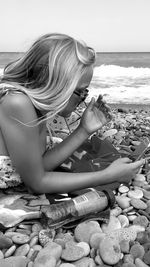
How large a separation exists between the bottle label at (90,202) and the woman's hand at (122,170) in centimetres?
19

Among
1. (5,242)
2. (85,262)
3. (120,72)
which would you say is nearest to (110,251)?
(85,262)

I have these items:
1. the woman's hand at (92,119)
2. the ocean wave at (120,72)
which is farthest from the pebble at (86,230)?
the ocean wave at (120,72)

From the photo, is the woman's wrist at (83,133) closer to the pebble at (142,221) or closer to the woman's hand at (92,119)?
the woman's hand at (92,119)

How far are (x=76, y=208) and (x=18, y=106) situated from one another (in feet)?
1.70

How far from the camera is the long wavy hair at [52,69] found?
1.63 meters

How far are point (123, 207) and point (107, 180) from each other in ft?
0.52

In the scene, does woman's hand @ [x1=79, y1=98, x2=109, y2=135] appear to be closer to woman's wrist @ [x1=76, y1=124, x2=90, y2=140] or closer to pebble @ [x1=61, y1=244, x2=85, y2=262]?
woman's wrist @ [x1=76, y1=124, x2=90, y2=140]

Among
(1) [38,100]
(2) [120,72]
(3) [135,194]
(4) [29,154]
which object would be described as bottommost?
(2) [120,72]

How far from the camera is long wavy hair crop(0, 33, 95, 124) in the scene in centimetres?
163

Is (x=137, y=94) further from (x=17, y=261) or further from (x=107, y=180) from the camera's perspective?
(x=17, y=261)

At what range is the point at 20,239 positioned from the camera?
1536 mm

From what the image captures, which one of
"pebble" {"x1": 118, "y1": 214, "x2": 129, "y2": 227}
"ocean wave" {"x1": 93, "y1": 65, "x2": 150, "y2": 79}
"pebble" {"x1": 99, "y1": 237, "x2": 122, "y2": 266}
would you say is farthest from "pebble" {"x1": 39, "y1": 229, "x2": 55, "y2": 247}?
"ocean wave" {"x1": 93, "y1": 65, "x2": 150, "y2": 79}

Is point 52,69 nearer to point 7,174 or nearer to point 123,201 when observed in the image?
point 7,174

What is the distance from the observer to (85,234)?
1578mm
